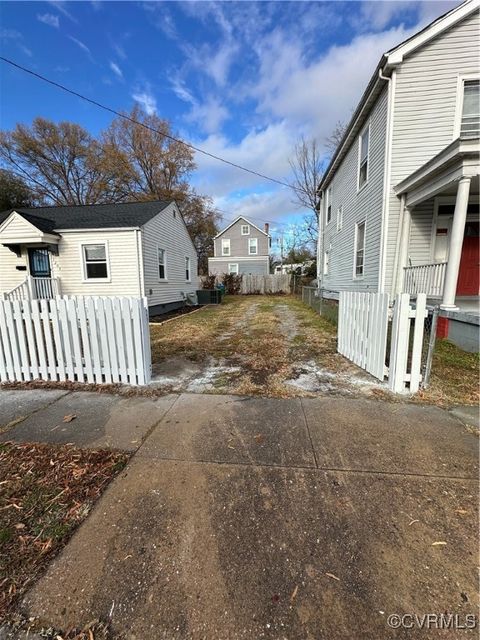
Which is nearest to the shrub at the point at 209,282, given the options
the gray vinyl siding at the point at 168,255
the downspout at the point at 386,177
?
the gray vinyl siding at the point at 168,255

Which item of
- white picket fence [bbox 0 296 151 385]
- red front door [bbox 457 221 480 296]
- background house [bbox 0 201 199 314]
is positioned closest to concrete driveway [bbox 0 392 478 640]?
white picket fence [bbox 0 296 151 385]

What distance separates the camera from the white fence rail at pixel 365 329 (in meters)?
3.93

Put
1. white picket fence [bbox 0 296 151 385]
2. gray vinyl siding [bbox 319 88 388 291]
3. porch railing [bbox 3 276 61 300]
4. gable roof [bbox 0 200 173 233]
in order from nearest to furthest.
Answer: white picket fence [bbox 0 296 151 385]
gray vinyl siding [bbox 319 88 388 291]
porch railing [bbox 3 276 61 300]
gable roof [bbox 0 200 173 233]

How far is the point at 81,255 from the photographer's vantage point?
1112 centimetres

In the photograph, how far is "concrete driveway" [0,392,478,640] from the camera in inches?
50.9

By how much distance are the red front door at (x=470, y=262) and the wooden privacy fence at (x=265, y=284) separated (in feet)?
62.1

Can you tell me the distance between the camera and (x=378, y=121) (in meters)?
8.44

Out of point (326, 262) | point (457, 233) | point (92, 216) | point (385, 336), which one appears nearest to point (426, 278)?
point (457, 233)

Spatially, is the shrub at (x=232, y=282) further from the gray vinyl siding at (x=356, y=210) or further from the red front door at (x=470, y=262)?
the red front door at (x=470, y=262)

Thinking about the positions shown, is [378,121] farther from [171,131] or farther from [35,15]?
[171,131]

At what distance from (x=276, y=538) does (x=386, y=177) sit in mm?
9059

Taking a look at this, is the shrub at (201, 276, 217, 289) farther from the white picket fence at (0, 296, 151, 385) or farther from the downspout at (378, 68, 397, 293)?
the white picket fence at (0, 296, 151, 385)

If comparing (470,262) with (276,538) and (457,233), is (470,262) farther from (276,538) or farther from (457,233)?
(276,538)

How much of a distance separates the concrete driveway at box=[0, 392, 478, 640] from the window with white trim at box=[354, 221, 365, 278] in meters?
8.61
